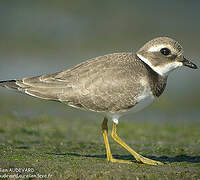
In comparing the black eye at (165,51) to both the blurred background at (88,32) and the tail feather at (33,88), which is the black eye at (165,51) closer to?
the tail feather at (33,88)

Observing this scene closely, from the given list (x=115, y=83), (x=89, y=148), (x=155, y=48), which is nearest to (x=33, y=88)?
(x=115, y=83)

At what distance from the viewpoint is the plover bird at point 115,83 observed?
8.22 m

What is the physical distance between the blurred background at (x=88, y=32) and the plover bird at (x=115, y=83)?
290 inches

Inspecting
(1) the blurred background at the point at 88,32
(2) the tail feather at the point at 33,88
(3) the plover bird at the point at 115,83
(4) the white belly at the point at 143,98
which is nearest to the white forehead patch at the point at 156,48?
(3) the plover bird at the point at 115,83

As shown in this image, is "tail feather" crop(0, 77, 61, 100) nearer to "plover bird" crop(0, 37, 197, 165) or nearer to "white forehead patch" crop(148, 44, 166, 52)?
"plover bird" crop(0, 37, 197, 165)

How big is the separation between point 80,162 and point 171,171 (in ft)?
5.29

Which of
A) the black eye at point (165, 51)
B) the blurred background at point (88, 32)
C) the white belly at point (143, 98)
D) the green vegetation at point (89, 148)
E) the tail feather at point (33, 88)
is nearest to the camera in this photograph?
the green vegetation at point (89, 148)

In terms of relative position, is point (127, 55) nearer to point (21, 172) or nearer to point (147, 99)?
point (147, 99)

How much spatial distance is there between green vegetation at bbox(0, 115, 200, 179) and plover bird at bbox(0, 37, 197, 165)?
0.73 metres

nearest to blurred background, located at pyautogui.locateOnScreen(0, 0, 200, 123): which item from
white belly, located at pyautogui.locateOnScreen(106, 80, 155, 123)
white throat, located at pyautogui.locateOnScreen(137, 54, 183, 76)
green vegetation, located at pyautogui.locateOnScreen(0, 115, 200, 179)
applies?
green vegetation, located at pyautogui.locateOnScreen(0, 115, 200, 179)

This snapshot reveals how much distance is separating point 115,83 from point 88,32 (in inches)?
590

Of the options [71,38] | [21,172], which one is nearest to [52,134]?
[21,172]

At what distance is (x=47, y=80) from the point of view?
28.8ft

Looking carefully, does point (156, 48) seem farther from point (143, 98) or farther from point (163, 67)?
point (143, 98)
